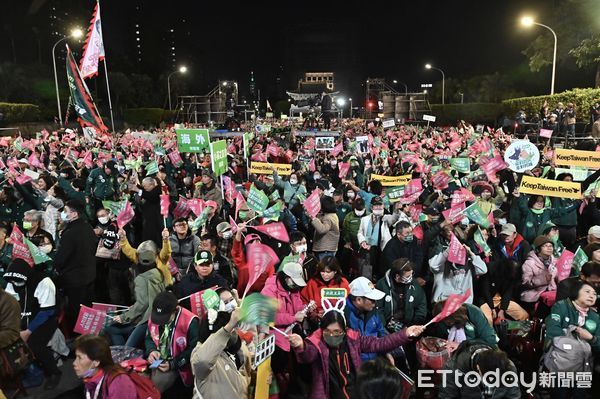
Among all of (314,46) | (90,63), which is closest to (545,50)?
(90,63)

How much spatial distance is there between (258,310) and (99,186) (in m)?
7.40

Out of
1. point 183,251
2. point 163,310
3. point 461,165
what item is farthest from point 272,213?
point 461,165

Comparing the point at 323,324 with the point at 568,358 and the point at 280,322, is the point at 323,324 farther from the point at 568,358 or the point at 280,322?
the point at 568,358

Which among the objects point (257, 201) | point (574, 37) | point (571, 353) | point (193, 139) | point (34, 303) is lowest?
point (571, 353)

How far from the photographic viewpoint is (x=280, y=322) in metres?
4.34

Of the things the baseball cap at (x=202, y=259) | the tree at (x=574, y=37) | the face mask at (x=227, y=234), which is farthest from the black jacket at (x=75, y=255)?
the tree at (x=574, y=37)

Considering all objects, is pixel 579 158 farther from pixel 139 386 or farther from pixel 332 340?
pixel 139 386

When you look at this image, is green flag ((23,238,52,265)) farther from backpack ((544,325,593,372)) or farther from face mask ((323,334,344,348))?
backpack ((544,325,593,372))

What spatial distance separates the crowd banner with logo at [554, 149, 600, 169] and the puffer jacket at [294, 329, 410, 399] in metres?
5.76

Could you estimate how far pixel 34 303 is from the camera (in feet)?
15.2

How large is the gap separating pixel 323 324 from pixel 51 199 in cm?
546

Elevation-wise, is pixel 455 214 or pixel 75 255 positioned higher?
pixel 455 214

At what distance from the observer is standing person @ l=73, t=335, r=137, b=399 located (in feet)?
9.80

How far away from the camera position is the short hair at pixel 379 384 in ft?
8.40
